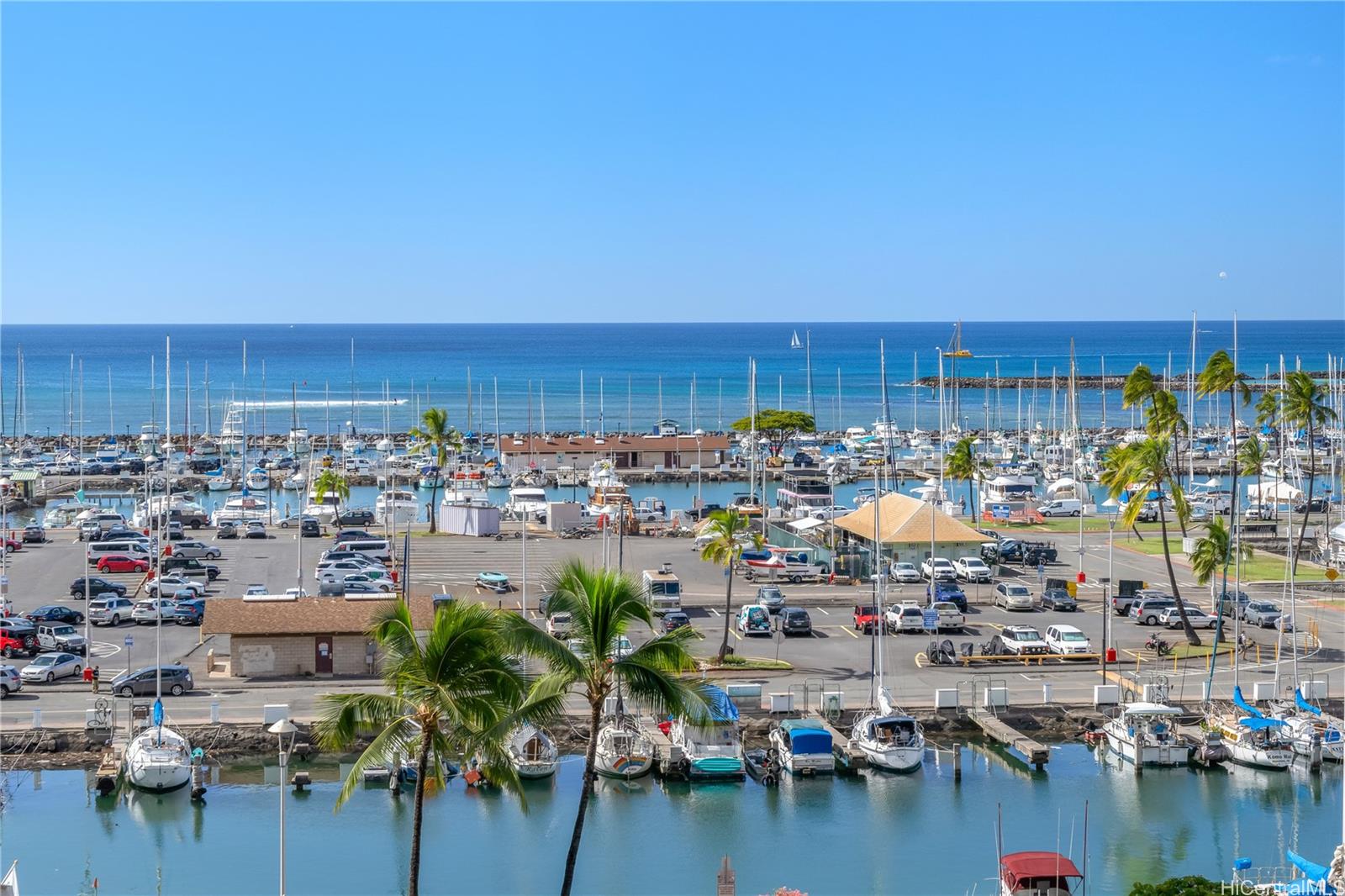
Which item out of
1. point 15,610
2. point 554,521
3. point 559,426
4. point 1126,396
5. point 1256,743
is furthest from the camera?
point 559,426

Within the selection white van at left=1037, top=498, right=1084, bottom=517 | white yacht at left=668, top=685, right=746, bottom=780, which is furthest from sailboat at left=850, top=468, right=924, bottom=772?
white van at left=1037, top=498, right=1084, bottom=517

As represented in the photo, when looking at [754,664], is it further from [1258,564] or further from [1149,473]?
[1258,564]

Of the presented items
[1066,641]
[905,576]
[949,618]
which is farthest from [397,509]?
[1066,641]

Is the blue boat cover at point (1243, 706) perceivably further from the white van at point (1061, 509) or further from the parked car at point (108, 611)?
the white van at point (1061, 509)

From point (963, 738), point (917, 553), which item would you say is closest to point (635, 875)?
point (963, 738)

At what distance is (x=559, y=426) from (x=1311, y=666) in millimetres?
126099

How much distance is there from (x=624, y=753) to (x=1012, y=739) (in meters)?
10.9

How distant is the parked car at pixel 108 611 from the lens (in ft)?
171

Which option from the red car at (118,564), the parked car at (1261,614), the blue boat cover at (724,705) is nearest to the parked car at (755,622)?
the blue boat cover at (724,705)

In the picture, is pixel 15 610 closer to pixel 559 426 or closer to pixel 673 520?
pixel 673 520

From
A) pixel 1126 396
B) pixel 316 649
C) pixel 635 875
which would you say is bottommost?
pixel 635 875

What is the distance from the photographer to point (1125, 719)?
40812 millimetres

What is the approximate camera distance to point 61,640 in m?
47.6

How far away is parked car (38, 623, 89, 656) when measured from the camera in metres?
47.4
